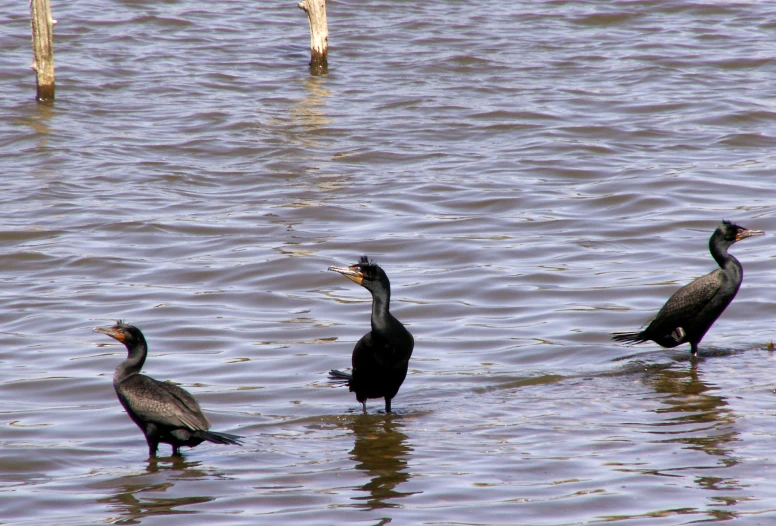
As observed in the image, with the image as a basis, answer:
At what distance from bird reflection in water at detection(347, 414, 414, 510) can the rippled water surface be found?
0.9 inches

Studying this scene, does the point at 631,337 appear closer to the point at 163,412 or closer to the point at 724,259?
the point at 724,259

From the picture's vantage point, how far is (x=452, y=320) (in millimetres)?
9781

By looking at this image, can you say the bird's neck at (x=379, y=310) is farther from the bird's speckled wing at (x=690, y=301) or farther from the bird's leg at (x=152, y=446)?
the bird's speckled wing at (x=690, y=301)

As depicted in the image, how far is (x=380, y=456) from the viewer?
6488 millimetres

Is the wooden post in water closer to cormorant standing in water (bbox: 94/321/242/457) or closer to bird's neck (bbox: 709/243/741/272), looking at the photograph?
bird's neck (bbox: 709/243/741/272)

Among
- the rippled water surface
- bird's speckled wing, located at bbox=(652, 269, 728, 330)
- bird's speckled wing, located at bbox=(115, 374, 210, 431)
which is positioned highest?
bird's speckled wing, located at bbox=(115, 374, 210, 431)

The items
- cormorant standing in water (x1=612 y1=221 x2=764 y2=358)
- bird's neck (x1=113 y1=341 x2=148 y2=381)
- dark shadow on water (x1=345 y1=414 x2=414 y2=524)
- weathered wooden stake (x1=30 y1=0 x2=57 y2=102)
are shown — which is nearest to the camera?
dark shadow on water (x1=345 y1=414 x2=414 y2=524)

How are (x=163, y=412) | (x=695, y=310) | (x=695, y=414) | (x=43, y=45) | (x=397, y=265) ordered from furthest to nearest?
1. (x=43, y=45)
2. (x=397, y=265)
3. (x=695, y=310)
4. (x=695, y=414)
5. (x=163, y=412)

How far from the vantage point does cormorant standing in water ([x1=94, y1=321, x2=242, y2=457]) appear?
247 inches

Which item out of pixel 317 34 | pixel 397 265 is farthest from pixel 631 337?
pixel 317 34

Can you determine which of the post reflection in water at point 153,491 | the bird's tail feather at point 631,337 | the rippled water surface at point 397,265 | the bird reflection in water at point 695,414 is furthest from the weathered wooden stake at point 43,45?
the bird reflection in water at point 695,414

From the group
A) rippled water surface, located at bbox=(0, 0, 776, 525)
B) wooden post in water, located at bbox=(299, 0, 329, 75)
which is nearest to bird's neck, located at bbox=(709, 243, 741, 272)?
rippled water surface, located at bbox=(0, 0, 776, 525)

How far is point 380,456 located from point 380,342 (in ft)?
3.14

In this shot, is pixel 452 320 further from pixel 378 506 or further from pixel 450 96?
pixel 450 96
